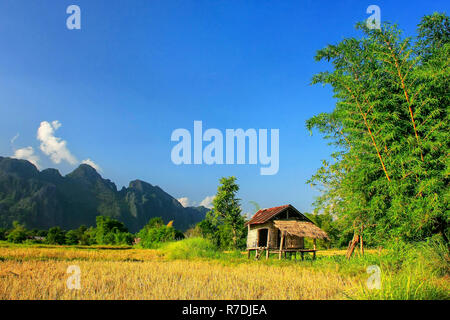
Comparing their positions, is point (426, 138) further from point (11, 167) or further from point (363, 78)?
point (11, 167)

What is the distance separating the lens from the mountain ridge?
9488 cm

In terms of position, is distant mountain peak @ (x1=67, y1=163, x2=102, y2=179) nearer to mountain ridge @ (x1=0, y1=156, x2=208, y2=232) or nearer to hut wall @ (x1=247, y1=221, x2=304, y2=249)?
mountain ridge @ (x1=0, y1=156, x2=208, y2=232)

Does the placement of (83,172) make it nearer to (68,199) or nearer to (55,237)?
(68,199)

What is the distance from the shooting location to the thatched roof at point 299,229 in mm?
18859

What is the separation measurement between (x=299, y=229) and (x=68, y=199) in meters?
115

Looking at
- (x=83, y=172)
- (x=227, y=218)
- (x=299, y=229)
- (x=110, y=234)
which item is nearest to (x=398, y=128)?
(x=299, y=229)

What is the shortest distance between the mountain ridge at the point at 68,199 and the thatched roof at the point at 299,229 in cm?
7241

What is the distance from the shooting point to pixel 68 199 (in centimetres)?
11231

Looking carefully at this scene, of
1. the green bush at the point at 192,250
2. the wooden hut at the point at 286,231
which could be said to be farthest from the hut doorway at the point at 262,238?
the green bush at the point at 192,250

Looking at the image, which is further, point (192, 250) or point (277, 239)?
point (277, 239)

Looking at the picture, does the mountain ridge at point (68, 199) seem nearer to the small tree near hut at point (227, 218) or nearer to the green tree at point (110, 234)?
the green tree at point (110, 234)
